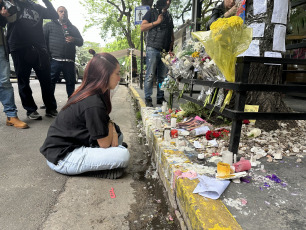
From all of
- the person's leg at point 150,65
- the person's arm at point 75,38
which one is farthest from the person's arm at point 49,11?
the person's leg at point 150,65

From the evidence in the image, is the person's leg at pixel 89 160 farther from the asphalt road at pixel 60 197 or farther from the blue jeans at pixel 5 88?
the blue jeans at pixel 5 88

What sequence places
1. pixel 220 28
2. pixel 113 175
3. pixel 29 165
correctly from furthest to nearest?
1. pixel 29 165
2. pixel 113 175
3. pixel 220 28

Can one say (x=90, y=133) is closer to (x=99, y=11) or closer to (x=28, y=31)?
(x=28, y=31)

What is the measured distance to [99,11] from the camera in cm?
2200

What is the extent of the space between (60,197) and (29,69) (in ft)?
8.73

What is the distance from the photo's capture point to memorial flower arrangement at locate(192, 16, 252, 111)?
1.72 m

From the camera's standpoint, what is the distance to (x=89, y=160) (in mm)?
1998

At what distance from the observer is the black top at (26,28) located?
3.33 metres

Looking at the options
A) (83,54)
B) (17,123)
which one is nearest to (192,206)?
(17,123)

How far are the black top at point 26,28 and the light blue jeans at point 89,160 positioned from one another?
239 cm

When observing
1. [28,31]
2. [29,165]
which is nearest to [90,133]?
[29,165]

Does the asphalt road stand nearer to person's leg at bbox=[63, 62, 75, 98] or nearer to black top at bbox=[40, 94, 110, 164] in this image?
black top at bbox=[40, 94, 110, 164]

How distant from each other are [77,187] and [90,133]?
0.49 metres

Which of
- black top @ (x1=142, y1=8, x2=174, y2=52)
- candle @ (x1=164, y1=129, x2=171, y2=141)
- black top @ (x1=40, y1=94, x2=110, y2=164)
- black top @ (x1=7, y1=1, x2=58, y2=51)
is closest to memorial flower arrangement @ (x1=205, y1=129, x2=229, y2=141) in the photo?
candle @ (x1=164, y1=129, x2=171, y2=141)
